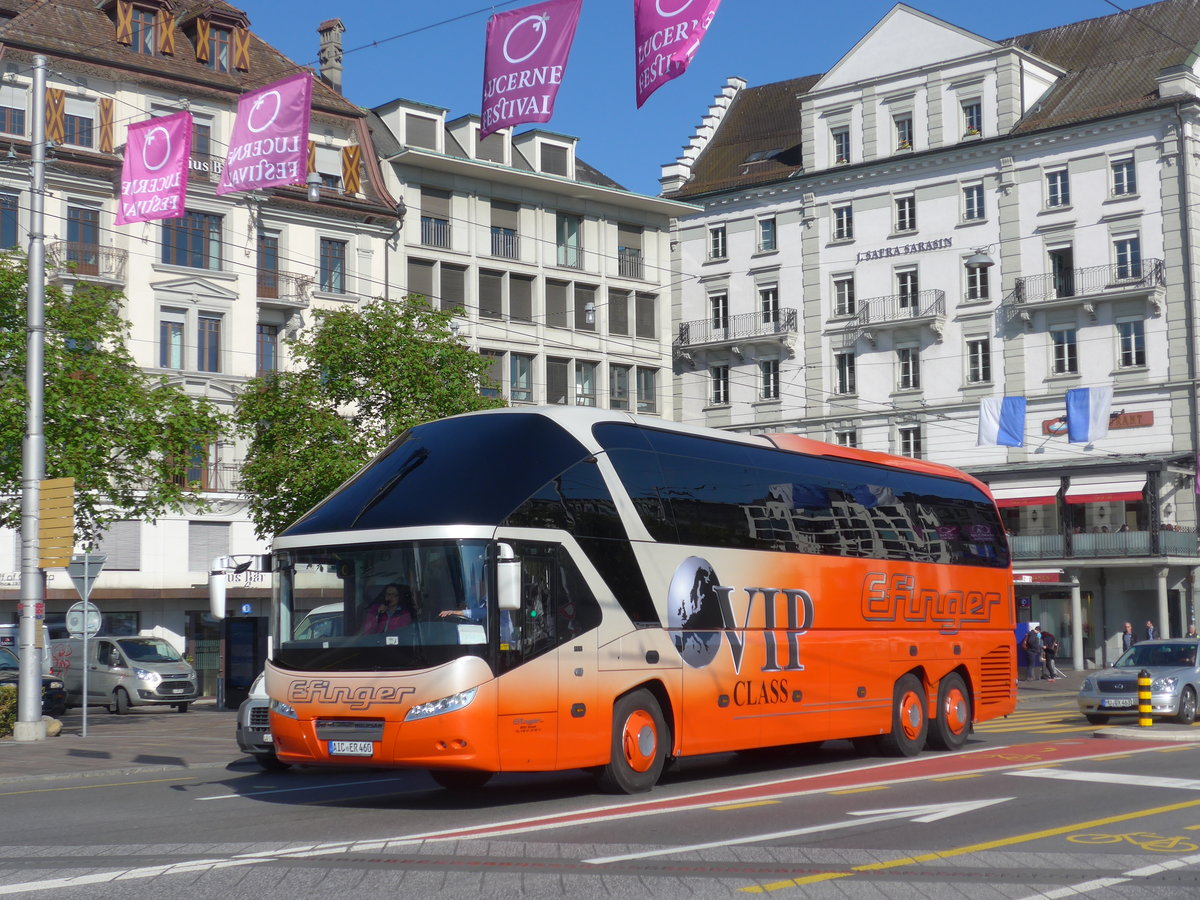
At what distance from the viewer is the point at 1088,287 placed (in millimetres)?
55344

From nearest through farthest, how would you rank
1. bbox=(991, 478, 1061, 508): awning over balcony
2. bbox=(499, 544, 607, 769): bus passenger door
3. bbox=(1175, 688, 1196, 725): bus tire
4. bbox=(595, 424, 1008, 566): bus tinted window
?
1. bbox=(499, 544, 607, 769): bus passenger door
2. bbox=(595, 424, 1008, 566): bus tinted window
3. bbox=(1175, 688, 1196, 725): bus tire
4. bbox=(991, 478, 1061, 508): awning over balcony

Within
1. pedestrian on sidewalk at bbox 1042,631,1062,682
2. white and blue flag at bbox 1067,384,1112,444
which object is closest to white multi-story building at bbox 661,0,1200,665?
white and blue flag at bbox 1067,384,1112,444

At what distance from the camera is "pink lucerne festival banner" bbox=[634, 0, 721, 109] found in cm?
1766

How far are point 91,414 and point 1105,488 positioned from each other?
37095 millimetres

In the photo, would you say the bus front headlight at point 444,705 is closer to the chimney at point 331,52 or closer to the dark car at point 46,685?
the dark car at point 46,685

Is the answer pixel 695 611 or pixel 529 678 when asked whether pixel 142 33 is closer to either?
pixel 695 611

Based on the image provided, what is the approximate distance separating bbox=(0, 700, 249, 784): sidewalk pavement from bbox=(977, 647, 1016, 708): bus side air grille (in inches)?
382

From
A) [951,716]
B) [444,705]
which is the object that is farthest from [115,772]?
[951,716]

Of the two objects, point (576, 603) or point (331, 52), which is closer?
point (576, 603)

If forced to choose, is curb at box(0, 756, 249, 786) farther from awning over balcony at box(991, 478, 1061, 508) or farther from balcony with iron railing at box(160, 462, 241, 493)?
awning over balcony at box(991, 478, 1061, 508)

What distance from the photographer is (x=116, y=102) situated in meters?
46.5

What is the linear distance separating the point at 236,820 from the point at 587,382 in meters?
46.6

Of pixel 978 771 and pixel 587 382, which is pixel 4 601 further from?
pixel 978 771

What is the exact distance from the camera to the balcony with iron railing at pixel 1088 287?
53812mm
